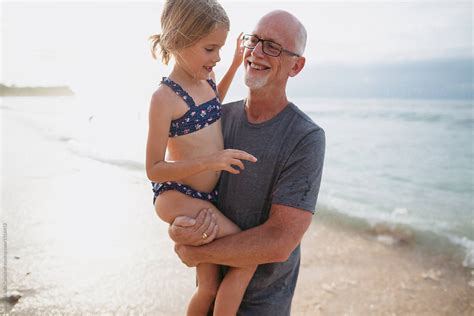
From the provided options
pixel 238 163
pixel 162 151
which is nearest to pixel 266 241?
pixel 238 163

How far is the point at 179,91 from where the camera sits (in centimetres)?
251

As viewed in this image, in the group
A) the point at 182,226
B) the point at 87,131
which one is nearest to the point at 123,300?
the point at 182,226

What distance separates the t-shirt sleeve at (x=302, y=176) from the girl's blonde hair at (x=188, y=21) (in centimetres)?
79

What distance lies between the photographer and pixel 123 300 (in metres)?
4.21

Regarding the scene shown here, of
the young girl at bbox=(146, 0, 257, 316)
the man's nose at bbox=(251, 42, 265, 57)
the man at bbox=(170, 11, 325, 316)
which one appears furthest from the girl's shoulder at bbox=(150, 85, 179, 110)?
the man's nose at bbox=(251, 42, 265, 57)

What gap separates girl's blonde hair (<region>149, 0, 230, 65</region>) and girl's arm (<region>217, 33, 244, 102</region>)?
52 cm

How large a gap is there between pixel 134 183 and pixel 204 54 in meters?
6.16

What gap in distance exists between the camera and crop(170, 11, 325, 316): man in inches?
88.7

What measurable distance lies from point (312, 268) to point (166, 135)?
3370 mm

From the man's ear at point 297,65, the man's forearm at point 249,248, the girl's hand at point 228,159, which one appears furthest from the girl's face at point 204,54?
the man's forearm at point 249,248

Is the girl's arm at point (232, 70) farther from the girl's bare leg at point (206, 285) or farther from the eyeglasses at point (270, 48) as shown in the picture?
the girl's bare leg at point (206, 285)

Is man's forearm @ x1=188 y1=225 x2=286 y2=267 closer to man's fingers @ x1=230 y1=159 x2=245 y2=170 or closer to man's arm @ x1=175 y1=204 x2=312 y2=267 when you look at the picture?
man's arm @ x1=175 y1=204 x2=312 y2=267

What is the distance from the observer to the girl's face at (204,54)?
2449 millimetres

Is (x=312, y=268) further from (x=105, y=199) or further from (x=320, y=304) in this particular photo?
(x=105, y=199)
